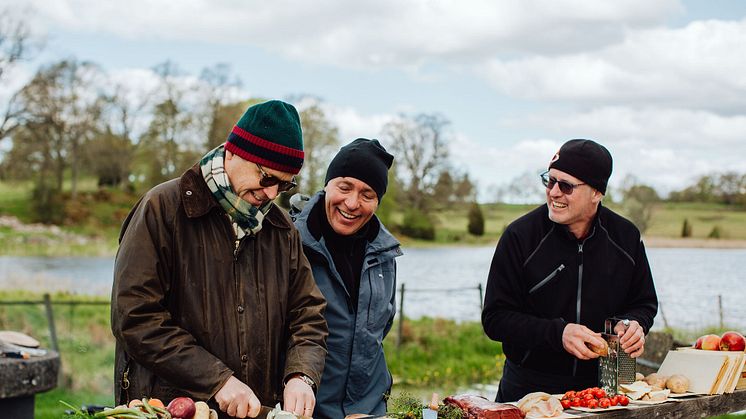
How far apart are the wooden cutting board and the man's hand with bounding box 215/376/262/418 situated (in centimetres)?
240

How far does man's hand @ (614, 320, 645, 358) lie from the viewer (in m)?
3.70

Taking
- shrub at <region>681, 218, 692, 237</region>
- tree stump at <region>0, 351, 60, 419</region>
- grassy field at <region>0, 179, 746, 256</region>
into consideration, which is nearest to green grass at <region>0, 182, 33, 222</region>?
grassy field at <region>0, 179, 746, 256</region>

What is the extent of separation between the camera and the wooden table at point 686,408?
11.6 ft

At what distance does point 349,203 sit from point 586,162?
119 centimetres

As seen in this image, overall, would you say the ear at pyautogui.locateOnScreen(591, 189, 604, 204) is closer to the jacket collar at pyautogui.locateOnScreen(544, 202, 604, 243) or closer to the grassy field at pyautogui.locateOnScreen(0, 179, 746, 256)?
the jacket collar at pyautogui.locateOnScreen(544, 202, 604, 243)

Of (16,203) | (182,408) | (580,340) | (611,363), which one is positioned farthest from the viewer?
(16,203)

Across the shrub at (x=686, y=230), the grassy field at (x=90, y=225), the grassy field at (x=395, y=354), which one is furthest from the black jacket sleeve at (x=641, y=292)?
the grassy field at (x=90, y=225)

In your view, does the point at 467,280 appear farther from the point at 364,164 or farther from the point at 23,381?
the point at 364,164

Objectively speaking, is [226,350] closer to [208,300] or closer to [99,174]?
[208,300]

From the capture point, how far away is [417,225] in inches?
1041

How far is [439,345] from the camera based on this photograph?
468 inches

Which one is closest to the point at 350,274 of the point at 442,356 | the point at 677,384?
the point at 677,384

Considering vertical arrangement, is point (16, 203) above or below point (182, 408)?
below

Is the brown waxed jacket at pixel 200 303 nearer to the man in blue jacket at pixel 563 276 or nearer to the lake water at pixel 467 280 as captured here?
the man in blue jacket at pixel 563 276
